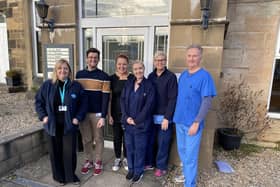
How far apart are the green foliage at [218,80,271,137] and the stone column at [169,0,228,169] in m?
1.02

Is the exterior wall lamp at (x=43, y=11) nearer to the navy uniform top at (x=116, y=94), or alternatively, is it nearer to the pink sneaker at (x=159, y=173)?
the navy uniform top at (x=116, y=94)

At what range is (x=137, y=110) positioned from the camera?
2184 millimetres

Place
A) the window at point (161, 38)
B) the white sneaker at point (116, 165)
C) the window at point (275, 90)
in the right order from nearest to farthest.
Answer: the white sneaker at point (116, 165), the window at point (161, 38), the window at point (275, 90)

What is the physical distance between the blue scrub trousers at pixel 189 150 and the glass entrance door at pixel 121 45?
4.01 ft

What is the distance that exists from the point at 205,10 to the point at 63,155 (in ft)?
7.42

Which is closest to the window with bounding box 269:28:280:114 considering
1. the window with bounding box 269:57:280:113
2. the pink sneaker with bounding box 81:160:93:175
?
the window with bounding box 269:57:280:113

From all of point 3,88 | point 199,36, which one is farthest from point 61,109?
point 3,88

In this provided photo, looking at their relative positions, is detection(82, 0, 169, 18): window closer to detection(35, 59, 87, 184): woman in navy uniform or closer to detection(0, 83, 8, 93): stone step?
detection(35, 59, 87, 184): woman in navy uniform

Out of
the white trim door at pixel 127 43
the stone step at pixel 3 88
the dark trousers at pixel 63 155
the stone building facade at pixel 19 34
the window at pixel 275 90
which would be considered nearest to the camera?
the dark trousers at pixel 63 155

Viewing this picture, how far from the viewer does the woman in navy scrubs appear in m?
2.17

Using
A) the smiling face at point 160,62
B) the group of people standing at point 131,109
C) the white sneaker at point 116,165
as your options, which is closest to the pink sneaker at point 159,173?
the group of people standing at point 131,109

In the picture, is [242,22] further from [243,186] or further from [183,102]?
[243,186]

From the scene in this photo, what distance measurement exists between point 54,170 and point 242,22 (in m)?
3.54

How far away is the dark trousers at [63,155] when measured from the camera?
2.17 m
